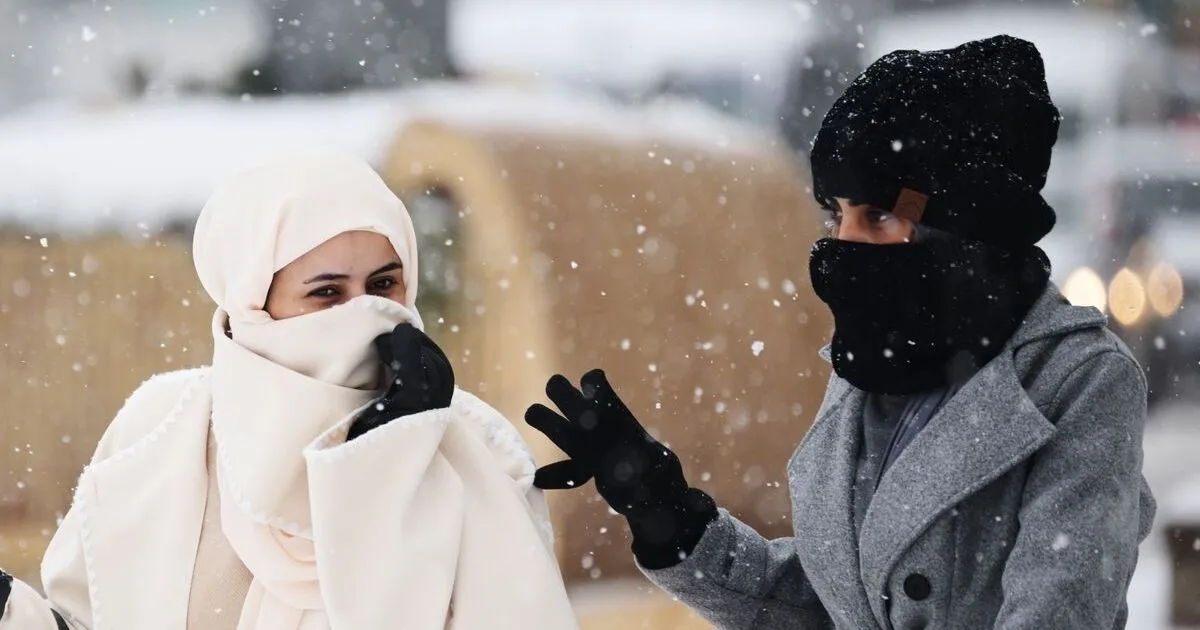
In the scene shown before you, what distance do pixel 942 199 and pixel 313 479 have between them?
3.42 feet

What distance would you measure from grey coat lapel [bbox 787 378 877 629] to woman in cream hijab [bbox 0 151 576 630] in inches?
16.4

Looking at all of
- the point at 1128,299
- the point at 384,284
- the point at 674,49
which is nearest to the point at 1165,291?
the point at 1128,299

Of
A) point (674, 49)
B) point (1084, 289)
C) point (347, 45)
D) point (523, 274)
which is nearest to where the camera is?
point (523, 274)

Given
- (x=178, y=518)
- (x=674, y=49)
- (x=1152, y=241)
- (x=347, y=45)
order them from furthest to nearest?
(x=674, y=49) < (x=1152, y=241) < (x=347, y=45) < (x=178, y=518)

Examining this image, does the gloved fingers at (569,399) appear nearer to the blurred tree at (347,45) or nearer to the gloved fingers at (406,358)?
the gloved fingers at (406,358)

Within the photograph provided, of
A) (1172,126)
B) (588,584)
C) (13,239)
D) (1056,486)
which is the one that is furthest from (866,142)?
(1172,126)

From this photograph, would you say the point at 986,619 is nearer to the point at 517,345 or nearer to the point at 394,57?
the point at 517,345

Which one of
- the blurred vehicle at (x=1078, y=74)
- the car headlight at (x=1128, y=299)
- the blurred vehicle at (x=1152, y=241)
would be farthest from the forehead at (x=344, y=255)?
the car headlight at (x=1128, y=299)

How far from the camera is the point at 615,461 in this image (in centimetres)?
232

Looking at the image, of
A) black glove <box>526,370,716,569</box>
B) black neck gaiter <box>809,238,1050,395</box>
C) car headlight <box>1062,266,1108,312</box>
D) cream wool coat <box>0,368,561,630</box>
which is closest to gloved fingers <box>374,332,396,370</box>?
cream wool coat <box>0,368,561,630</box>

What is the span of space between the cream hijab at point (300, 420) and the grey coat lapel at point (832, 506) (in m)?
0.42

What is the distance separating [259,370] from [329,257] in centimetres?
21

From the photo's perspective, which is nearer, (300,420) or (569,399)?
(300,420)

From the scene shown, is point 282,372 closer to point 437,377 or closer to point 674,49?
point 437,377
